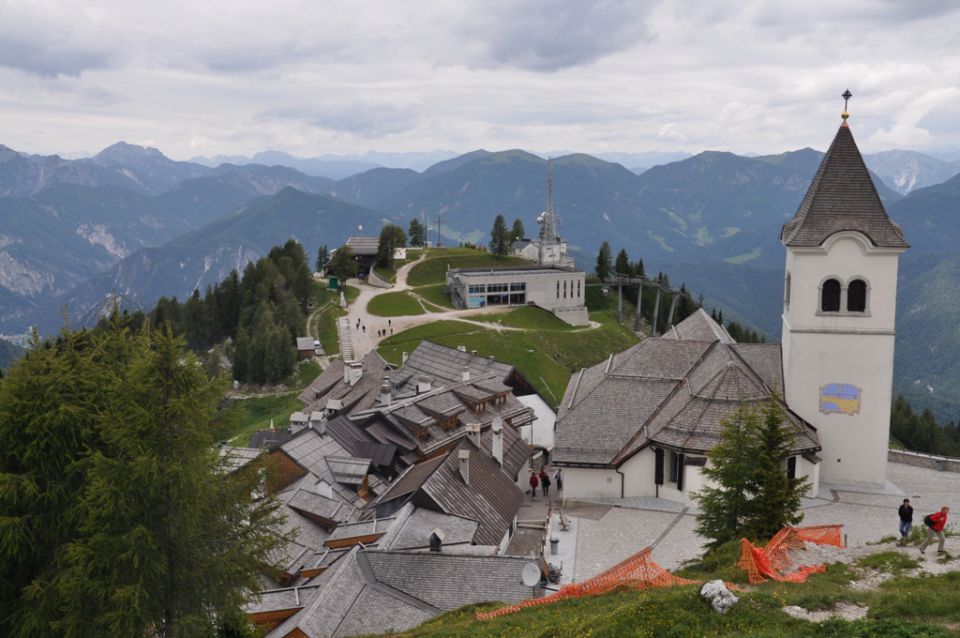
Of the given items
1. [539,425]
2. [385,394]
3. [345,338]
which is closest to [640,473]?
[539,425]

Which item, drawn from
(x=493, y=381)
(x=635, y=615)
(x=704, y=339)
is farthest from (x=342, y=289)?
(x=635, y=615)

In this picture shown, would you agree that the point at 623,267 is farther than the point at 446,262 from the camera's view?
Yes

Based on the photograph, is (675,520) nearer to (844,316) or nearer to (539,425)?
(844,316)

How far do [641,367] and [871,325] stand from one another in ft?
40.7

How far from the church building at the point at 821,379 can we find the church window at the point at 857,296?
0.16ft

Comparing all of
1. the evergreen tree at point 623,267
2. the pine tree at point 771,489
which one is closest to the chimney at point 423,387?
the pine tree at point 771,489

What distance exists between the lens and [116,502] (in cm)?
1989

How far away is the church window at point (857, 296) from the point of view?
39.6 metres

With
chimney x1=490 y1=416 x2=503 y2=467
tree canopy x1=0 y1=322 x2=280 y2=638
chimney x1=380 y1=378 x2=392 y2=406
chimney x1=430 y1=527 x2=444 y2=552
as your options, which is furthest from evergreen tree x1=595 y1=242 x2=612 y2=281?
tree canopy x1=0 y1=322 x2=280 y2=638

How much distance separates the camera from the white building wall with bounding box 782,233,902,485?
39.3 m

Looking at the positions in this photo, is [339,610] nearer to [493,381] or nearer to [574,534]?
[574,534]

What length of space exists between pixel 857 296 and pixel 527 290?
2736 inches

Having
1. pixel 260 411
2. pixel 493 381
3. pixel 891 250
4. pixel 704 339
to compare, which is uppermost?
pixel 891 250

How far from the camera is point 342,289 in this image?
109 m
